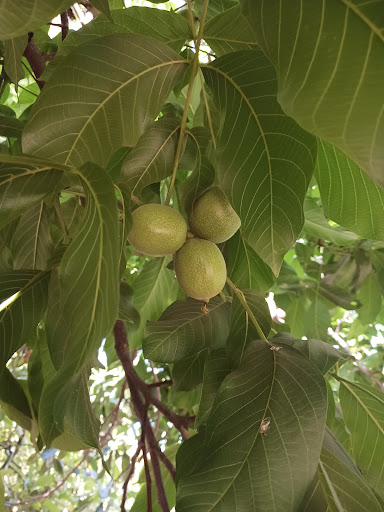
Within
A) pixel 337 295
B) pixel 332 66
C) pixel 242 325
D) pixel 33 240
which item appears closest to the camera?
pixel 332 66

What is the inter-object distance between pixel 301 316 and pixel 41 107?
1541 millimetres

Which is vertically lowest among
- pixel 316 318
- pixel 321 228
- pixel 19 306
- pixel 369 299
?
pixel 369 299

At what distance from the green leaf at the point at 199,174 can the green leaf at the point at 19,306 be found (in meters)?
0.27

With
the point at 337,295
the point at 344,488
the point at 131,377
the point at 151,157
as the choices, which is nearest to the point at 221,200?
the point at 151,157

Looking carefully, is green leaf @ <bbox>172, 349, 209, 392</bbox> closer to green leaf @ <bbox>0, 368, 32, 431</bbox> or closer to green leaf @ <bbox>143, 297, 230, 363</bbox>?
green leaf @ <bbox>143, 297, 230, 363</bbox>

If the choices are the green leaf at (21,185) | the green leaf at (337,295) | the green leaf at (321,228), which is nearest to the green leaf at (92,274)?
the green leaf at (21,185)

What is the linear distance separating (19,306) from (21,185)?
0.21 metres

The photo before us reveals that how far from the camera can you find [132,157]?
94 cm

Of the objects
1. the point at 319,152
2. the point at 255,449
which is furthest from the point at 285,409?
the point at 319,152

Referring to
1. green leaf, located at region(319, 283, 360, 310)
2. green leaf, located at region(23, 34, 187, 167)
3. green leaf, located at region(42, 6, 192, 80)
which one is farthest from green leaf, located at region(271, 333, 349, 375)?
green leaf, located at region(319, 283, 360, 310)

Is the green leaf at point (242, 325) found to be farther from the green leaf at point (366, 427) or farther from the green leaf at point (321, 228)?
the green leaf at point (321, 228)

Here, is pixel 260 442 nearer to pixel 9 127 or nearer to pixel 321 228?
pixel 9 127

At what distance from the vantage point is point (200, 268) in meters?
0.84

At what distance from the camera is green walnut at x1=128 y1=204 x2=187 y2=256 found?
0.82 m
